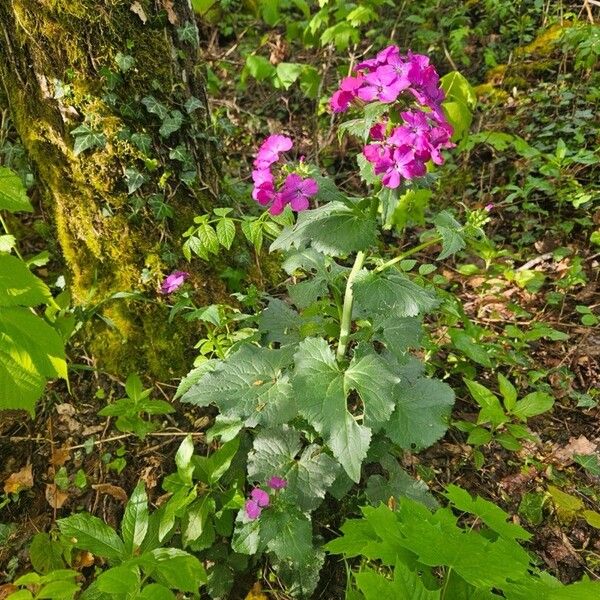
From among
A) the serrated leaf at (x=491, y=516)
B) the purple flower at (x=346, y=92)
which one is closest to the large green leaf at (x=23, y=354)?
the purple flower at (x=346, y=92)

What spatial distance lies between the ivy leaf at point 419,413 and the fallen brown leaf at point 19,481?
1.54m

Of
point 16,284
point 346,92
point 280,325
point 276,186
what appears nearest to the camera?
point 346,92

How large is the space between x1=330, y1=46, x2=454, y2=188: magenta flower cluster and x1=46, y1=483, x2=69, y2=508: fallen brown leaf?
1788 millimetres

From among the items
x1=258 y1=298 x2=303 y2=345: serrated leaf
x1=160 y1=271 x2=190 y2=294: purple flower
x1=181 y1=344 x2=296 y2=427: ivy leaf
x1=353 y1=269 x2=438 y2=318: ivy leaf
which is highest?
x1=353 y1=269 x2=438 y2=318: ivy leaf

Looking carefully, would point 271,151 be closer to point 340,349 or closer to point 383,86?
point 383,86

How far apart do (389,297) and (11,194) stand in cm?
113

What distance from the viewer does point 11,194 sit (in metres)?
1.46

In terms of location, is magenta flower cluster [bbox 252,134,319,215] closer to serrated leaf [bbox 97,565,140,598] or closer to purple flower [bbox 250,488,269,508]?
purple flower [bbox 250,488,269,508]

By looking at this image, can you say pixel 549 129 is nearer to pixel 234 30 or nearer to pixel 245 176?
pixel 245 176

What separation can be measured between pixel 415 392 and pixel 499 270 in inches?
52.8

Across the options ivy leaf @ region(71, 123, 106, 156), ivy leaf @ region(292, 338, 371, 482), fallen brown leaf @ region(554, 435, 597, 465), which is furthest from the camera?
fallen brown leaf @ region(554, 435, 597, 465)

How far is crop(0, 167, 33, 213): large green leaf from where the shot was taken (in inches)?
56.7

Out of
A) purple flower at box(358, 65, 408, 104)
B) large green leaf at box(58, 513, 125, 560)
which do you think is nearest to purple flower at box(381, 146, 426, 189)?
purple flower at box(358, 65, 408, 104)

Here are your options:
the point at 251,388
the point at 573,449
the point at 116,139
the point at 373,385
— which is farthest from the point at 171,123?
the point at 573,449
